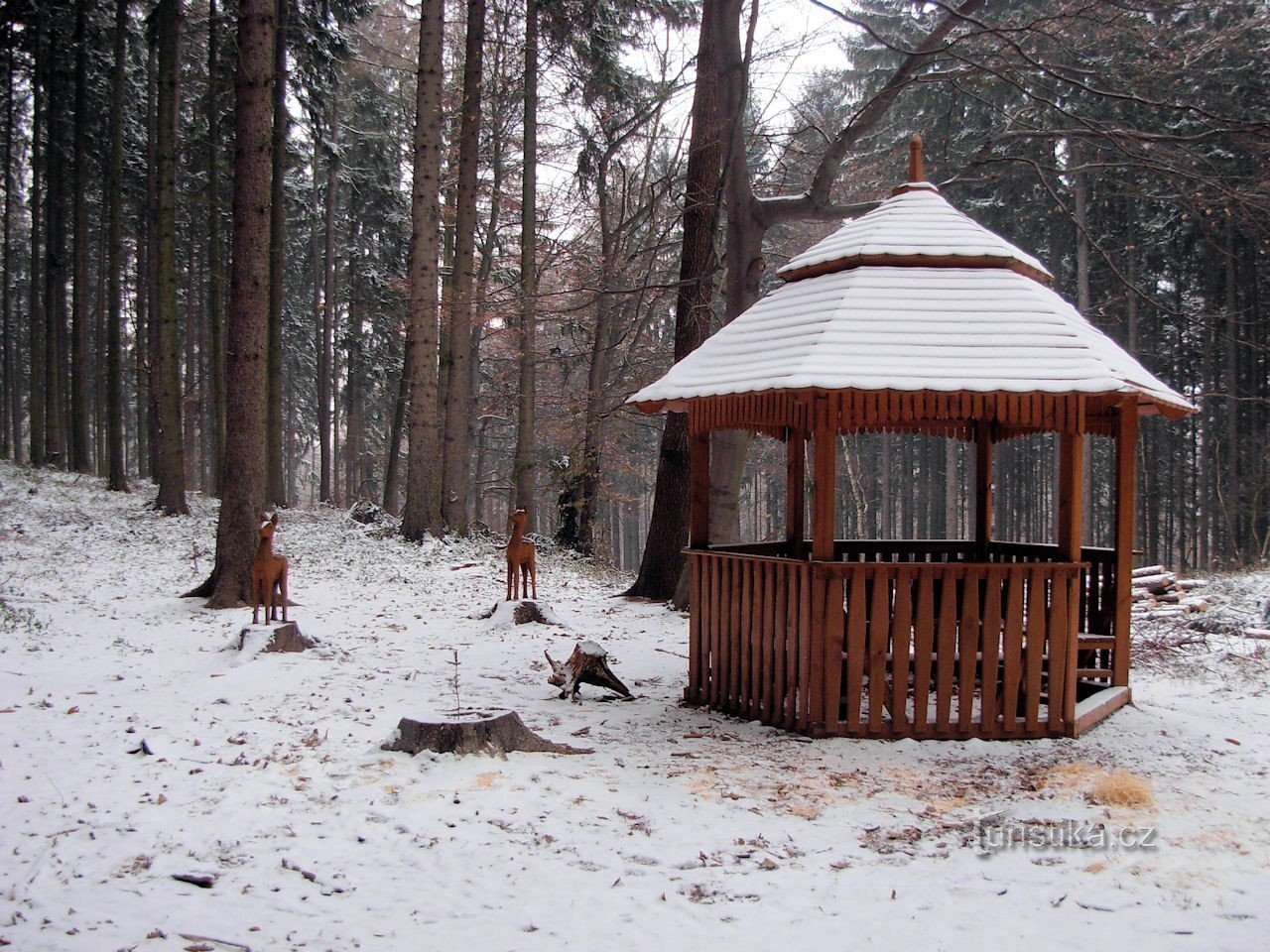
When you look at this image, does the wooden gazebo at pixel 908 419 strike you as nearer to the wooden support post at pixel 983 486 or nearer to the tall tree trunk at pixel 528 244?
the wooden support post at pixel 983 486

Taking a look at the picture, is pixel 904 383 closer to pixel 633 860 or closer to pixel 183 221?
pixel 633 860

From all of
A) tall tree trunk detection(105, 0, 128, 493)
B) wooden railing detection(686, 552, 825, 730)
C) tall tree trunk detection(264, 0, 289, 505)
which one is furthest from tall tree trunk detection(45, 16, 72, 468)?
wooden railing detection(686, 552, 825, 730)

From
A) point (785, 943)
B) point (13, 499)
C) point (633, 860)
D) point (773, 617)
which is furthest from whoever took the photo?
point (13, 499)

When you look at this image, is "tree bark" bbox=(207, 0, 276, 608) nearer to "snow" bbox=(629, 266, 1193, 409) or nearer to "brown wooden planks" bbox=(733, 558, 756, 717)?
"snow" bbox=(629, 266, 1193, 409)

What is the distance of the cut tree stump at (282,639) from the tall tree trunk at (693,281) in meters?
5.29

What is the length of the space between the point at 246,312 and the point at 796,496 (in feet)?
20.1

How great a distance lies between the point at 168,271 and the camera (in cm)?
1499

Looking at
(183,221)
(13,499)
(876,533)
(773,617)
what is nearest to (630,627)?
(773,617)

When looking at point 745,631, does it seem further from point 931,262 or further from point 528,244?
point 528,244

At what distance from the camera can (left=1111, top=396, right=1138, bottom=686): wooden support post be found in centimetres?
682

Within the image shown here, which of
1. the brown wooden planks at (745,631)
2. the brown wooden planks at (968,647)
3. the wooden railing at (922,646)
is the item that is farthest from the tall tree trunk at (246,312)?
the brown wooden planks at (968,647)

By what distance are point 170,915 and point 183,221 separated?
82.4 feet

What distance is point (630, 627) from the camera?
34.5 ft

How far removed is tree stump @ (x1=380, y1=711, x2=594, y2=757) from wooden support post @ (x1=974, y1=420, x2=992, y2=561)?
5.15 metres
